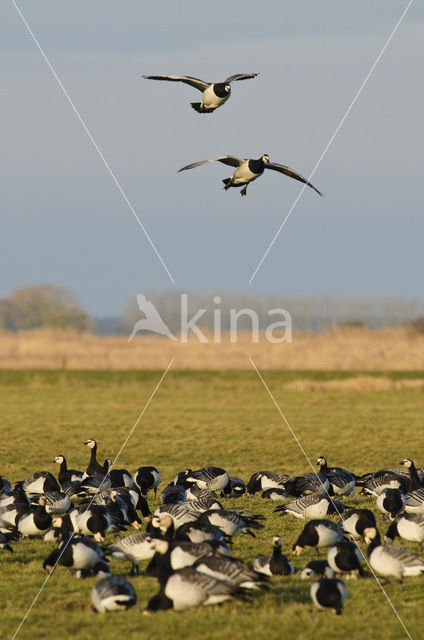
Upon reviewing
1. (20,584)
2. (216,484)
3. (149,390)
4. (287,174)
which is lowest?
(149,390)

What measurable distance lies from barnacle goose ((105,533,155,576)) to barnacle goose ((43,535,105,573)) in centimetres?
25

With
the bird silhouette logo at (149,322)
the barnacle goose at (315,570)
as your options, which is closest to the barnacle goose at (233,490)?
the barnacle goose at (315,570)

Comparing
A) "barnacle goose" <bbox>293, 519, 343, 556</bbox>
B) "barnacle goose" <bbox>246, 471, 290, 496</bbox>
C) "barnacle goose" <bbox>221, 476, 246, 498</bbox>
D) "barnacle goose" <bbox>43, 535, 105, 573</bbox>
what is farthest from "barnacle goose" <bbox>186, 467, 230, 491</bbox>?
"barnacle goose" <bbox>43, 535, 105, 573</bbox>

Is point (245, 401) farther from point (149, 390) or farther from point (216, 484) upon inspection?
point (216, 484)

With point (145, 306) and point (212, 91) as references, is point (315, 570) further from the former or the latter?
point (145, 306)

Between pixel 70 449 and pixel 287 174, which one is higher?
pixel 287 174

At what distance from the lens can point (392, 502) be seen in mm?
15133

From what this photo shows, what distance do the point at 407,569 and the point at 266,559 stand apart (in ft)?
5.73

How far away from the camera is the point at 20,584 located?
37.7 ft

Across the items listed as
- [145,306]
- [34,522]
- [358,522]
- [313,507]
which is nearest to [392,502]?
[313,507]

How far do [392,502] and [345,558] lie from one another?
A: 4264 millimetres

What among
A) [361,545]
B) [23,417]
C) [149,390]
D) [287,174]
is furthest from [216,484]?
[149,390]

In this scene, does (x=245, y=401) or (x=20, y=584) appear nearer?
(x=20, y=584)

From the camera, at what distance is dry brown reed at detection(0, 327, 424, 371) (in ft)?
224
